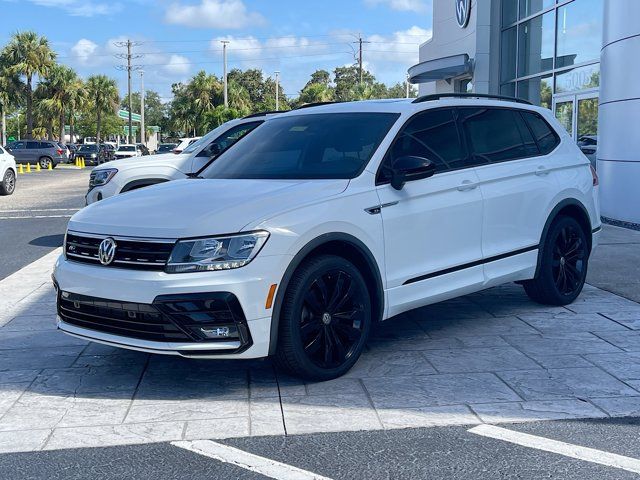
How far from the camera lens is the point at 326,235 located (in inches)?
190

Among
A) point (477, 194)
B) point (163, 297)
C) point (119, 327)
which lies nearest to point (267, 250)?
point (163, 297)

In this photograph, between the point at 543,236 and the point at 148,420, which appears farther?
the point at 543,236

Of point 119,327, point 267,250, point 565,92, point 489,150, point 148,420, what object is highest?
point 565,92

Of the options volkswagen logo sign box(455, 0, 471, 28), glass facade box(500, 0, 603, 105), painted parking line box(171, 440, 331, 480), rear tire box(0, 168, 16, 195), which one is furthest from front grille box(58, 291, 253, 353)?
volkswagen logo sign box(455, 0, 471, 28)

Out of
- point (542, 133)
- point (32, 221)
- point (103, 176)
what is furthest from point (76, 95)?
point (542, 133)

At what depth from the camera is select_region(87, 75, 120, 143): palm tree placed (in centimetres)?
7712

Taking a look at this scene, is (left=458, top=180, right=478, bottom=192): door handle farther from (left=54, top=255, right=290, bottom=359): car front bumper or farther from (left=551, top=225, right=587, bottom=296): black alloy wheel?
(left=54, top=255, right=290, bottom=359): car front bumper

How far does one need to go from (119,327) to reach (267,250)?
104cm

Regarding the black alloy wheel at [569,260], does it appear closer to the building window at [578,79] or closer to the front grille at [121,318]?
the front grille at [121,318]

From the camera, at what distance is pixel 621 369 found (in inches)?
205

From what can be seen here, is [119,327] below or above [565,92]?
below

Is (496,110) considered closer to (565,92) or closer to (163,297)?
(163,297)

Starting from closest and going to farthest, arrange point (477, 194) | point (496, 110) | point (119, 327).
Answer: point (119, 327), point (477, 194), point (496, 110)

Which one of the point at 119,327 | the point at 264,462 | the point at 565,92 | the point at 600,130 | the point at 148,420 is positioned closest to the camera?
the point at 264,462
